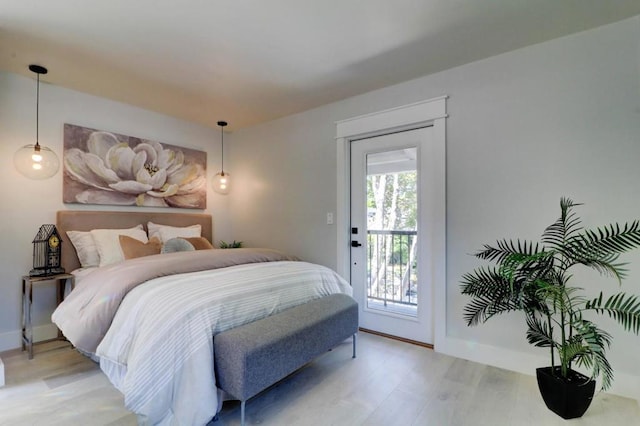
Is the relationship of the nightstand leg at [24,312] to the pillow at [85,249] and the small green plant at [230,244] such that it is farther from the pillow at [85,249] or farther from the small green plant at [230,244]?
the small green plant at [230,244]

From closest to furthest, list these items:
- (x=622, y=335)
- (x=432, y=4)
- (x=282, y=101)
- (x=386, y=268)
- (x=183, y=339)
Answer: (x=183, y=339)
(x=432, y=4)
(x=622, y=335)
(x=386, y=268)
(x=282, y=101)

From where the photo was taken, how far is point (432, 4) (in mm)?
1819

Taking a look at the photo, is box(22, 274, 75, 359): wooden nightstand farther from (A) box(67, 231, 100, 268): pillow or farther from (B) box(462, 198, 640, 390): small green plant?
(B) box(462, 198, 640, 390): small green plant

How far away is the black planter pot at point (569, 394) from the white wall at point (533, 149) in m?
0.47

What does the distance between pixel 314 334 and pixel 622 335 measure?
6.48 ft

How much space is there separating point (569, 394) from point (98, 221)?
13.0 ft

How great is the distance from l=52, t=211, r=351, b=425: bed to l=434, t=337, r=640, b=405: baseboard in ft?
3.45

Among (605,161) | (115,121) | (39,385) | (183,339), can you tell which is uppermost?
(115,121)

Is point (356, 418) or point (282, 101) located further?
point (282, 101)

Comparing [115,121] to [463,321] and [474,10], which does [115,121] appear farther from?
[463,321]

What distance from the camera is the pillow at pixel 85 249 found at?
285 cm

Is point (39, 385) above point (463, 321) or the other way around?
the other way around

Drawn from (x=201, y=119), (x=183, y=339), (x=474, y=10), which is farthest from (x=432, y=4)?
(x=201, y=119)

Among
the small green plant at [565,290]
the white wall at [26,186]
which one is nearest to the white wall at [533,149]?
the small green plant at [565,290]
